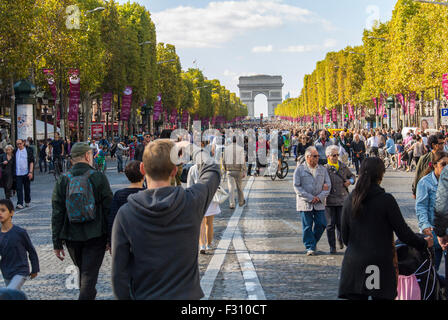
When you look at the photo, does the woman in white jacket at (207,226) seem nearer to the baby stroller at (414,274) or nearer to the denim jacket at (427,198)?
the denim jacket at (427,198)

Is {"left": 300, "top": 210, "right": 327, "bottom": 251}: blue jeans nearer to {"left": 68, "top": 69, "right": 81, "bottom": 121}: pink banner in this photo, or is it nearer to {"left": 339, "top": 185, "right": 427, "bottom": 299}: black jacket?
{"left": 339, "top": 185, "right": 427, "bottom": 299}: black jacket

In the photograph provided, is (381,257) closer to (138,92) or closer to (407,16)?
(407,16)

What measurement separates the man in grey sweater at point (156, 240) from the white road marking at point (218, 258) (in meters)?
3.35

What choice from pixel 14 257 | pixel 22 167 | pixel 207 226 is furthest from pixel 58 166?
pixel 14 257

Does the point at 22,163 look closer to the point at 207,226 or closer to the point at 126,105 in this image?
the point at 207,226

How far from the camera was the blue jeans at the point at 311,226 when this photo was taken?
945 centimetres

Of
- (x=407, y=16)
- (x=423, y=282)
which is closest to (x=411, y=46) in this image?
(x=407, y=16)

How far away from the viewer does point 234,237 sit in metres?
11.1

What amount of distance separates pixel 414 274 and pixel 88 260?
264 centimetres

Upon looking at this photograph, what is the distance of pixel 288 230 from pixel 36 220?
210 inches

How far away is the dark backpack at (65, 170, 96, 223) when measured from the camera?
18.6 feet

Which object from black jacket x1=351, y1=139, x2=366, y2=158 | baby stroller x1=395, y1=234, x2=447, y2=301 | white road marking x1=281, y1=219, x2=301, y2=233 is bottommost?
white road marking x1=281, y1=219, x2=301, y2=233

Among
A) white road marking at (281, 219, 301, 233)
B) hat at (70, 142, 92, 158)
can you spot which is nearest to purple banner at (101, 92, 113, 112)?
white road marking at (281, 219, 301, 233)

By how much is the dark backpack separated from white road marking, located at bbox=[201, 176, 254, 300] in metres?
1.72
